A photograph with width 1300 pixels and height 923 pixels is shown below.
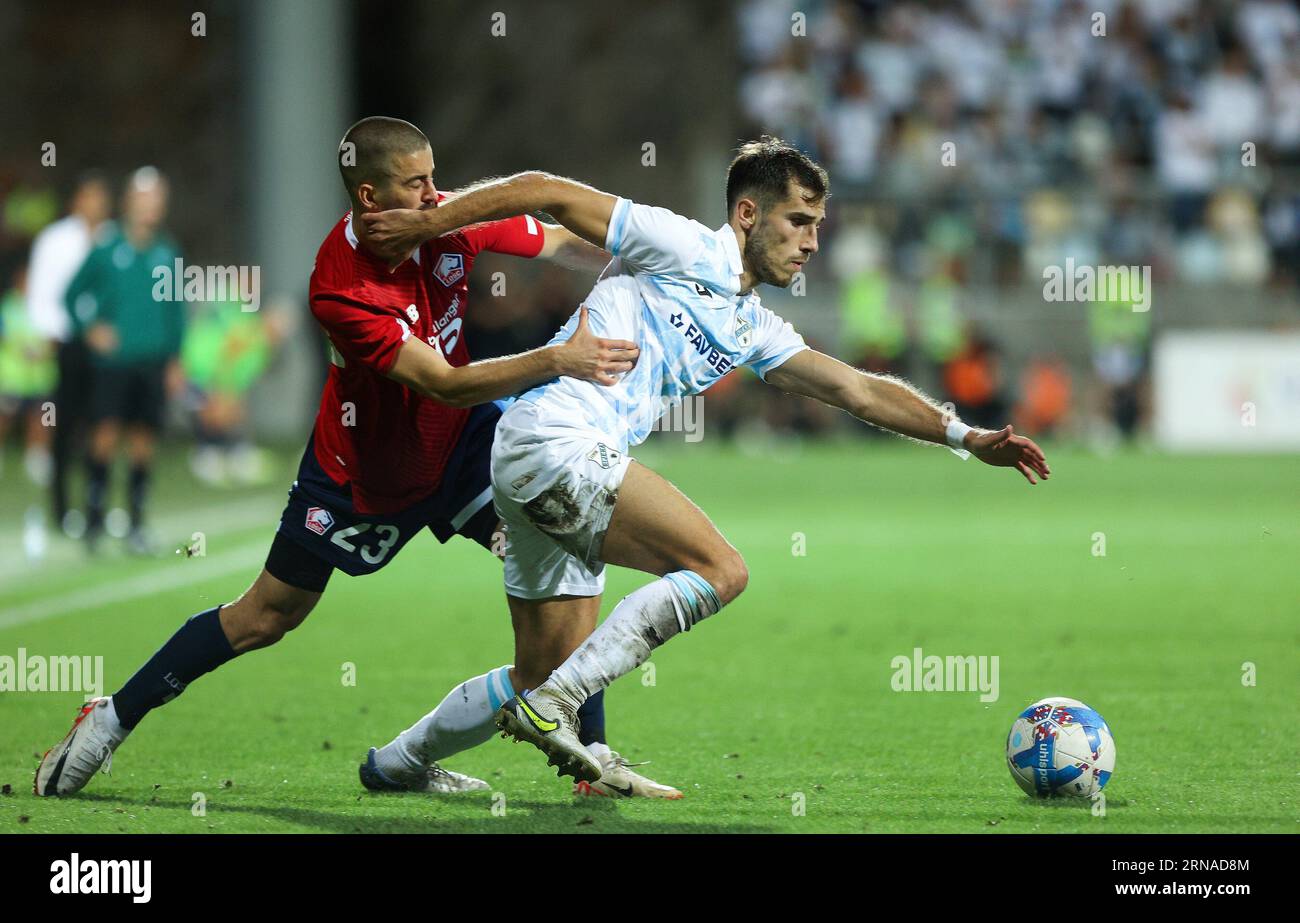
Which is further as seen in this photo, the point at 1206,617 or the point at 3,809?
the point at 1206,617

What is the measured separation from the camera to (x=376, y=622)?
9594 millimetres

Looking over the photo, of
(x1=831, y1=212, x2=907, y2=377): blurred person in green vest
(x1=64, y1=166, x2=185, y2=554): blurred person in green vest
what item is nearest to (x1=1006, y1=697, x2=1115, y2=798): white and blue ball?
(x1=64, y1=166, x2=185, y2=554): blurred person in green vest

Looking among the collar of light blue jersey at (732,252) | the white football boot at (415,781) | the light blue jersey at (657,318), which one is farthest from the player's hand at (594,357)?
the white football boot at (415,781)

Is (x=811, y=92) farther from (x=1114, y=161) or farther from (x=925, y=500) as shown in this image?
(x=925, y=500)

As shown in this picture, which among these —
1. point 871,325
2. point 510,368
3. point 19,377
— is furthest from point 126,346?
point 871,325

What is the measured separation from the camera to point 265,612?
564 cm

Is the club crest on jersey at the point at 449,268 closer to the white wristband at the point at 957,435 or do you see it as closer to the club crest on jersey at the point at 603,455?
the club crest on jersey at the point at 603,455

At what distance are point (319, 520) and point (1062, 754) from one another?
7.42 ft

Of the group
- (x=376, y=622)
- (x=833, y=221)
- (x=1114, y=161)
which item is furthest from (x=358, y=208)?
(x=1114, y=161)

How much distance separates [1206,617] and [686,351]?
5042 mm

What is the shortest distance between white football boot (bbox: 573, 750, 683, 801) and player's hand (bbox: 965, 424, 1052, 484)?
4.38 feet

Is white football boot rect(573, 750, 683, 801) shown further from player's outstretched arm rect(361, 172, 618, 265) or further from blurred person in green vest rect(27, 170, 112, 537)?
blurred person in green vest rect(27, 170, 112, 537)
